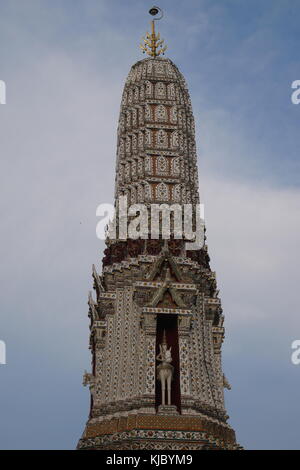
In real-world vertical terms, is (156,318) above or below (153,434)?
above

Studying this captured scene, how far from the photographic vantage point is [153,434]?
1085 inches

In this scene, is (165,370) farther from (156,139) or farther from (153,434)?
(156,139)

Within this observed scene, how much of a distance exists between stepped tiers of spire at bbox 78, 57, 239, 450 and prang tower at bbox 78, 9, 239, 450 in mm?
48

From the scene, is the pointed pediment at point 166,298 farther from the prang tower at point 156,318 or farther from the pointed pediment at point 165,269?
the pointed pediment at point 165,269

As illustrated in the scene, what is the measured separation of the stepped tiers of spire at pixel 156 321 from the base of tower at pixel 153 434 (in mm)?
42

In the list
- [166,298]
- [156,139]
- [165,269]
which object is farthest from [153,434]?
[156,139]

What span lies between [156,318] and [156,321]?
0.14m

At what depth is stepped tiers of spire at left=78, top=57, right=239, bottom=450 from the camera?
2859 cm

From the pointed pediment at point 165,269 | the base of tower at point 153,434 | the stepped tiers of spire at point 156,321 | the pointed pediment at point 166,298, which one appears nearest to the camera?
the base of tower at point 153,434

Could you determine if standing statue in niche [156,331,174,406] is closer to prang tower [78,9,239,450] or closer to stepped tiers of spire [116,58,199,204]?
prang tower [78,9,239,450]

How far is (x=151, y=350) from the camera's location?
3022 centimetres

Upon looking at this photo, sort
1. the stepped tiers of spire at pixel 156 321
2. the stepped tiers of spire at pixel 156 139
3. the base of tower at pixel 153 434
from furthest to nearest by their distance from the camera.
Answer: the stepped tiers of spire at pixel 156 139, the stepped tiers of spire at pixel 156 321, the base of tower at pixel 153 434

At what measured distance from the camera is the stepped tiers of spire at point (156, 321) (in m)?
28.6

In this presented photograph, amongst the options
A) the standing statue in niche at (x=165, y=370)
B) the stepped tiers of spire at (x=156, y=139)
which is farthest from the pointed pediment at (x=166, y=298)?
the stepped tiers of spire at (x=156, y=139)
